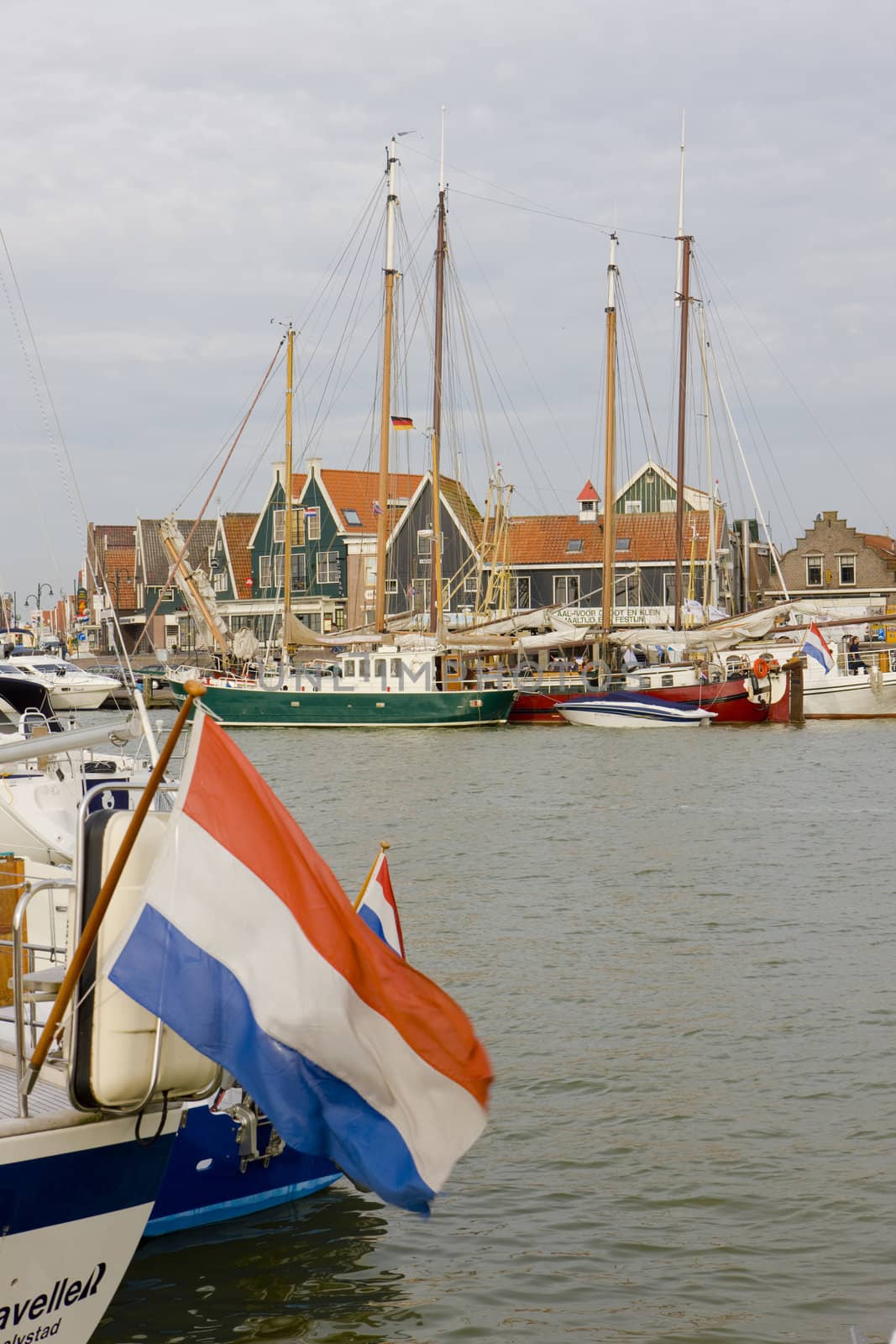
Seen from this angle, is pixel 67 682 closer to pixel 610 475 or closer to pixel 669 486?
pixel 610 475

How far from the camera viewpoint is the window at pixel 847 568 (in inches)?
3273

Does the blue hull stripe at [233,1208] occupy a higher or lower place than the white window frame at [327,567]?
lower

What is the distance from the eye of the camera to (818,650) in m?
56.7

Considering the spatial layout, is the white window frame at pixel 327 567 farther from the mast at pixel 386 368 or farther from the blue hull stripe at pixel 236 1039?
the blue hull stripe at pixel 236 1039

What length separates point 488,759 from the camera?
43.3m

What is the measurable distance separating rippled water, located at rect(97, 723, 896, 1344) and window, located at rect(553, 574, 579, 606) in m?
54.4

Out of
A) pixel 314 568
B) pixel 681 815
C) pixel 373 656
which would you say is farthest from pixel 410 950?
pixel 314 568

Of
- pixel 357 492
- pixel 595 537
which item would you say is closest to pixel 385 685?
pixel 595 537

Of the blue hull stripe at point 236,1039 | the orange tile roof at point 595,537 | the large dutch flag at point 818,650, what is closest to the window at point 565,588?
the orange tile roof at point 595,537

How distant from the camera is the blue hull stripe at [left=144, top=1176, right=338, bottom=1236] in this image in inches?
345

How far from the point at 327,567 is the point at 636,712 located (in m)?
34.1

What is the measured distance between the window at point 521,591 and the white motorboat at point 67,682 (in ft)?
76.4

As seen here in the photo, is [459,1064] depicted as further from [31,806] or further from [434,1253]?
[31,806]

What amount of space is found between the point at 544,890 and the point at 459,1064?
15139 millimetres
